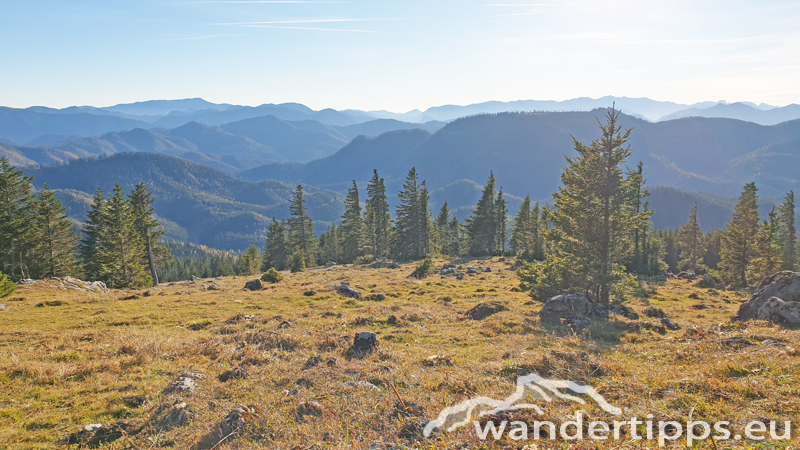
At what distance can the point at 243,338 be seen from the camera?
14.0 metres

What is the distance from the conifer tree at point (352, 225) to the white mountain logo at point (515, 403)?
5782 cm

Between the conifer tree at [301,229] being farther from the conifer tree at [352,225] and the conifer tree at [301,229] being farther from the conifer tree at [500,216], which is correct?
the conifer tree at [500,216]

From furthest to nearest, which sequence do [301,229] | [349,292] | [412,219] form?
[301,229] < [412,219] < [349,292]

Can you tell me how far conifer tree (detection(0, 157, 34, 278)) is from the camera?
110ft

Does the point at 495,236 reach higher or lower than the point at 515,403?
lower

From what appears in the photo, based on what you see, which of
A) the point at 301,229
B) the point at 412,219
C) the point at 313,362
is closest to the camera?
the point at 313,362

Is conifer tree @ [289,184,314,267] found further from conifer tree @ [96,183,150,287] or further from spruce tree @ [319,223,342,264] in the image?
conifer tree @ [96,183,150,287]

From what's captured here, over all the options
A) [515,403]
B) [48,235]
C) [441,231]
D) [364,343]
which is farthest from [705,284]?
[48,235]

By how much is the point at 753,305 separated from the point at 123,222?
53.6 m

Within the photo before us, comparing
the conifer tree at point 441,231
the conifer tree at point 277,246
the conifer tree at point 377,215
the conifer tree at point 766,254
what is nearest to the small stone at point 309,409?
the conifer tree at point 766,254

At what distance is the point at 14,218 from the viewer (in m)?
34.7

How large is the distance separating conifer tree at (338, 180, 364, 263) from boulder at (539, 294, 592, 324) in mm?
48834

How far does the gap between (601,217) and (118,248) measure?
47.6m

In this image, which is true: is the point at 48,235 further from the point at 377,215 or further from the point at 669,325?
the point at 669,325
